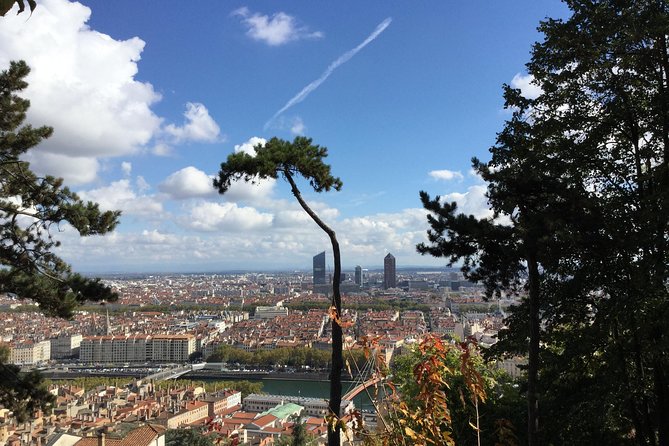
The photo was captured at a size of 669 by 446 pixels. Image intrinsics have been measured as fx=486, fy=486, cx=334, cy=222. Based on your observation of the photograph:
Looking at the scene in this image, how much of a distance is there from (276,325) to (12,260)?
51.1m

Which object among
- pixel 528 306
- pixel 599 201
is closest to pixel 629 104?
pixel 599 201

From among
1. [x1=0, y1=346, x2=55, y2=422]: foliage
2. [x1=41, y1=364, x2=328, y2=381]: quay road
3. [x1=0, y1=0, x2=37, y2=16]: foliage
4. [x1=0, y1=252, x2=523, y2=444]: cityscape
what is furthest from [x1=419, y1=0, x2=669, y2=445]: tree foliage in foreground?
[x1=41, y1=364, x2=328, y2=381]: quay road

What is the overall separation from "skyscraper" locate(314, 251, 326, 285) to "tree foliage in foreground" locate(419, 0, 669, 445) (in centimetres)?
9922

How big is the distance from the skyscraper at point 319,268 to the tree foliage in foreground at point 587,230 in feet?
326

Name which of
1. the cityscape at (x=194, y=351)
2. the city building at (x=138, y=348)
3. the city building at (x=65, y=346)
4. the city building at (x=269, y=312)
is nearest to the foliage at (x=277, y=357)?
the cityscape at (x=194, y=351)

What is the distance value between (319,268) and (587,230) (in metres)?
102

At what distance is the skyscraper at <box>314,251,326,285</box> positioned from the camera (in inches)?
4070

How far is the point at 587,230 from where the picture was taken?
2.81 m

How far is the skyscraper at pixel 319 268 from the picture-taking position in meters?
103

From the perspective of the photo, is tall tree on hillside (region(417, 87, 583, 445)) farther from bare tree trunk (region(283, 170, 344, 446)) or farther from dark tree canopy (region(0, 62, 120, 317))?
dark tree canopy (region(0, 62, 120, 317))

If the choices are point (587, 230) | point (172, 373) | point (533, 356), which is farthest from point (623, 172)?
point (172, 373)

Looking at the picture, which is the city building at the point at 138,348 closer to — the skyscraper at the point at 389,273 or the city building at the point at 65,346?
the city building at the point at 65,346

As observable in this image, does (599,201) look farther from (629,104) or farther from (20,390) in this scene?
(20,390)

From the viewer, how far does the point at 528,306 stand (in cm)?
335
